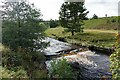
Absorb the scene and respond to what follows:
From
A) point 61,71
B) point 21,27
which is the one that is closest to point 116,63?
point 61,71

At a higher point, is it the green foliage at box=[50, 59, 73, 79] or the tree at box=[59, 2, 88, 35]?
the tree at box=[59, 2, 88, 35]

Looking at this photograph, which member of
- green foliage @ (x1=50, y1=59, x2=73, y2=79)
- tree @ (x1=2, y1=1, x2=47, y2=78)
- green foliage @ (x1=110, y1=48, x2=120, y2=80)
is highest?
tree @ (x1=2, y1=1, x2=47, y2=78)

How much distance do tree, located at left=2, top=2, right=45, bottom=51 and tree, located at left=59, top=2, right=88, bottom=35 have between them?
29332 millimetres

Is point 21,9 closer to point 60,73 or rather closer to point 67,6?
point 60,73

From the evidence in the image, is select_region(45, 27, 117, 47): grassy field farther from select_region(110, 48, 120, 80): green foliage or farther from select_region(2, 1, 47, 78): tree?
select_region(110, 48, 120, 80): green foliage

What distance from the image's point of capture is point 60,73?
1245cm

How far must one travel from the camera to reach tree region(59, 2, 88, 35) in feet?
157

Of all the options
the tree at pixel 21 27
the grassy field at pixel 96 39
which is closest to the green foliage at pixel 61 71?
the tree at pixel 21 27

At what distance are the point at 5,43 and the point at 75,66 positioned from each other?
538 cm

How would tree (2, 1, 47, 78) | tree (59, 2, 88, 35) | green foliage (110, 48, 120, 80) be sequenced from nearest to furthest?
green foliage (110, 48, 120, 80)
tree (2, 1, 47, 78)
tree (59, 2, 88, 35)

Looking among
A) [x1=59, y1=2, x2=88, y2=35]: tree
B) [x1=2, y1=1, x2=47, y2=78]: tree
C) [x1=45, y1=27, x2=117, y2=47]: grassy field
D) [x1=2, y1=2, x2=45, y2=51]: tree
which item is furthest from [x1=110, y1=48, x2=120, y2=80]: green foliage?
[x1=59, y1=2, x2=88, y2=35]: tree

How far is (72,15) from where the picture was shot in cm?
4875

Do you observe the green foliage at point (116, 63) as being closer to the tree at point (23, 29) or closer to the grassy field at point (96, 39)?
the tree at point (23, 29)

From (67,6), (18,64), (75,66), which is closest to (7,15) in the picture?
(18,64)
